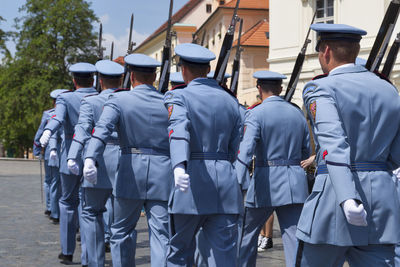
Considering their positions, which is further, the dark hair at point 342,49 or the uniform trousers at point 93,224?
the uniform trousers at point 93,224

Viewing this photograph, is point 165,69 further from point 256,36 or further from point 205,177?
point 256,36

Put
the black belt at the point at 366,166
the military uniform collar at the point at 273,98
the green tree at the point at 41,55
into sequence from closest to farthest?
the black belt at the point at 366,166 → the military uniform collar at the point at 273,98 → the green tree at the point at 41,55

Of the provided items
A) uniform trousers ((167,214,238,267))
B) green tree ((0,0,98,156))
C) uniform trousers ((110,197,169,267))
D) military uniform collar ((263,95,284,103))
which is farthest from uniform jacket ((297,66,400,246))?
green tree ((0,0,98,156))

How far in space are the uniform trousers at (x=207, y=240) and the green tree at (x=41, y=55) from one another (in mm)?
42330

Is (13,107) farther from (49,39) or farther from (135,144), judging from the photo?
(135,144)

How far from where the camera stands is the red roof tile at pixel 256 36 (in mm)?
39812

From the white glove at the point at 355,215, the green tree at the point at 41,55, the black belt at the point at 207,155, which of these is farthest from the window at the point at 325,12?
the green tree at the point at 41,55

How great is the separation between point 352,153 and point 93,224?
3499mm

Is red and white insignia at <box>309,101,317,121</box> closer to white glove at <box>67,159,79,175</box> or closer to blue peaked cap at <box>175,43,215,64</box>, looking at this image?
blue peaked cap at <box>175,43,215,64</box>

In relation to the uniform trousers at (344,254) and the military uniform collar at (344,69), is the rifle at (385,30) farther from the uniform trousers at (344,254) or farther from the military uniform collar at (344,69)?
the uniform trousers at (344,254)

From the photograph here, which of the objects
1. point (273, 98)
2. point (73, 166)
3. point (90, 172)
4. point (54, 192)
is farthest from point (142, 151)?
point (54, 192)

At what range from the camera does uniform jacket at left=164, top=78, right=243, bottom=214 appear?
15.7 ft

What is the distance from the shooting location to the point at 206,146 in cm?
489

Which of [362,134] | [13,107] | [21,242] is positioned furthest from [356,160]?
[13,107]
